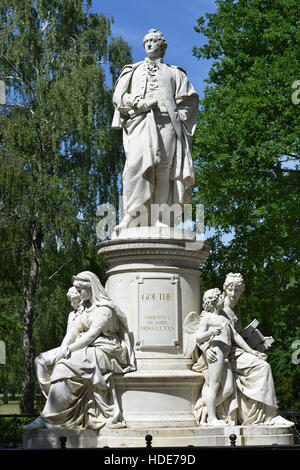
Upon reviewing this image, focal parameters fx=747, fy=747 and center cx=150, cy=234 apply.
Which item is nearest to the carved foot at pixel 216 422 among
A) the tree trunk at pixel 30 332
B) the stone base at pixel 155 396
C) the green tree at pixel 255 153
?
the stone base at pixel 155 396

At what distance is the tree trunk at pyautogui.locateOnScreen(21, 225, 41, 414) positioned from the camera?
890 inches

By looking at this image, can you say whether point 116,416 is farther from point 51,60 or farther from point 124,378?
point 51,60

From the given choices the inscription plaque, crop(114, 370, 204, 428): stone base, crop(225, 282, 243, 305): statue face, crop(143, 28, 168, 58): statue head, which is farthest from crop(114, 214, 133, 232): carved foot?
crop(143, 28, 168, 58): statue head

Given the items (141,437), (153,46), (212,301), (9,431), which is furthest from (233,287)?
(9,431)

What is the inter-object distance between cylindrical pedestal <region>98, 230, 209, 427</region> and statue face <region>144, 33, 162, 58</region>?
3014 millimetres

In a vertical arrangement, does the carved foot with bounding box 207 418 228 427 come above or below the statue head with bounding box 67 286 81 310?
below

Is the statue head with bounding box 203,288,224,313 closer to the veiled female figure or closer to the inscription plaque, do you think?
the inscription plaque

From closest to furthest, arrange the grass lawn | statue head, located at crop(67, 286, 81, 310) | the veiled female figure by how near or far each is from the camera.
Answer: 1. the veiled female figure
2. statue head, located at crop(67, 286, 81, 310)
3. the grass lawn

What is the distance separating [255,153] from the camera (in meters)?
21.5

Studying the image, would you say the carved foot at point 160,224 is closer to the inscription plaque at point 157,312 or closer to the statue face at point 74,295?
the inscription plaque at point 157,312

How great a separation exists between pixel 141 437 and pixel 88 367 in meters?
1.13

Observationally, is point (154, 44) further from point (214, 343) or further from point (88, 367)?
point (88, 367)
